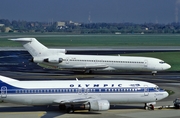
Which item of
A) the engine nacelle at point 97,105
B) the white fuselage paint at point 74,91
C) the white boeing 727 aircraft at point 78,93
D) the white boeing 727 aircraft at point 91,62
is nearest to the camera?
the engine nacelle at point 97,105

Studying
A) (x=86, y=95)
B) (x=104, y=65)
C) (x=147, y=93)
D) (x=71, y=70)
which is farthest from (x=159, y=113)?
(x=71, y=70)

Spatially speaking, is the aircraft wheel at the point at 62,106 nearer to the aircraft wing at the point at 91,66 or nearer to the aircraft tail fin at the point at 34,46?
the aircraft wing at the point at 91,66

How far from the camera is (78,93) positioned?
4756 cm

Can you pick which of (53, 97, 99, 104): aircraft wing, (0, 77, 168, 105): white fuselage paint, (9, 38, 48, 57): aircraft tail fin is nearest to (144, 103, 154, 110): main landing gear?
(0, 77, 168, 105): white fuselage paint

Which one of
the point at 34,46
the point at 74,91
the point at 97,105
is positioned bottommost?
the point at 97,105

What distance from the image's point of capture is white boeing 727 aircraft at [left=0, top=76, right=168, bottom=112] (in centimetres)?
4638

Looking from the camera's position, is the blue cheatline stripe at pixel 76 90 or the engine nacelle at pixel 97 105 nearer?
the engine nacelle at pixel 97 105

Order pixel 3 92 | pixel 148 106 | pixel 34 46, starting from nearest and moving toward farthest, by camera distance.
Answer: pixel 3 92, pixel 148 106, pixel 34 46

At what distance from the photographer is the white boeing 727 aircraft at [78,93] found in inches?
1826

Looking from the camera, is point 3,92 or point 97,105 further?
point 3,92

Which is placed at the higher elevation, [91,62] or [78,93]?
[78,93]

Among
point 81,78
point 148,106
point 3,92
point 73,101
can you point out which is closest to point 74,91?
point 73,101

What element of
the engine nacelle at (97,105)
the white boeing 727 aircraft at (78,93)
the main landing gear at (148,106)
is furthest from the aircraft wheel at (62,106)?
the main landing gear at (148,106)

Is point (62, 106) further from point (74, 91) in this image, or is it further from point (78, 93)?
point (78, 93)
